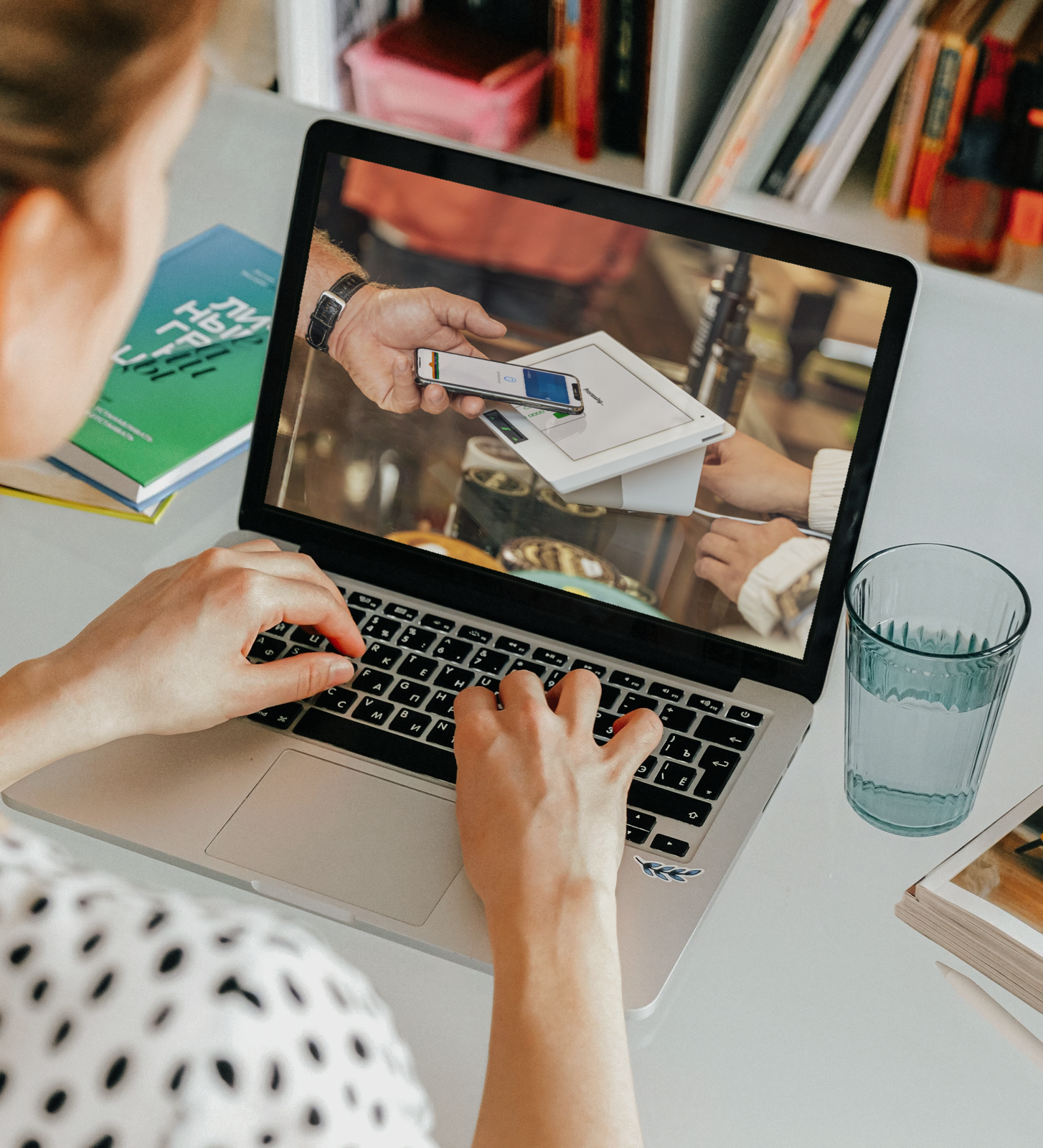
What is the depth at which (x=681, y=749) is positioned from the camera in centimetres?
71

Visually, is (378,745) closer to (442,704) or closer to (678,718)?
(442,704)

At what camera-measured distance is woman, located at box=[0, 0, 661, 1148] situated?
0.34m

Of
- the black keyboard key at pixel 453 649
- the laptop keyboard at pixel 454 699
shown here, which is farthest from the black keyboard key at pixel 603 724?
the black keyboard key at pixel 453 649

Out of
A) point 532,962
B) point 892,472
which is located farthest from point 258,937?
point 892,472

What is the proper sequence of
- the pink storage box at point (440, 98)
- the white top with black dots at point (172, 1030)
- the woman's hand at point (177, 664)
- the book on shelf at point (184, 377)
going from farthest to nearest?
the pink storage box at point (440, 98) < the book on shelf at point (184, 377) < the woman's hand at point (177, 664) < the white top with black dots at point (172, 1030)

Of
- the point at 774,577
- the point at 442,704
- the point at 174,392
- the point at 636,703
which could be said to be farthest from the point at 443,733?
the point at 174,392

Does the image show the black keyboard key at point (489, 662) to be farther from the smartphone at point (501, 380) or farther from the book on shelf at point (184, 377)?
the book on shelf at point (184, 377)

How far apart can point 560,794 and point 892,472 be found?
42 centimetres

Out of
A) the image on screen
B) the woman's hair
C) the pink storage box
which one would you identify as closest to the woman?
the woman's hair

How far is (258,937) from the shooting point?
48cm

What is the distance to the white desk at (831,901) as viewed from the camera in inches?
22.6

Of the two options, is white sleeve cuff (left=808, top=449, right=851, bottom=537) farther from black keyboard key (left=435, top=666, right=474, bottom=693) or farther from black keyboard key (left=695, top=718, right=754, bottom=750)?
black keyboard key (left=435, top=666, right=474, bottom=693)

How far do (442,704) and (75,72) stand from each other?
1.59 ft

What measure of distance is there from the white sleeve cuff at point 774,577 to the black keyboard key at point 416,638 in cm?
21
